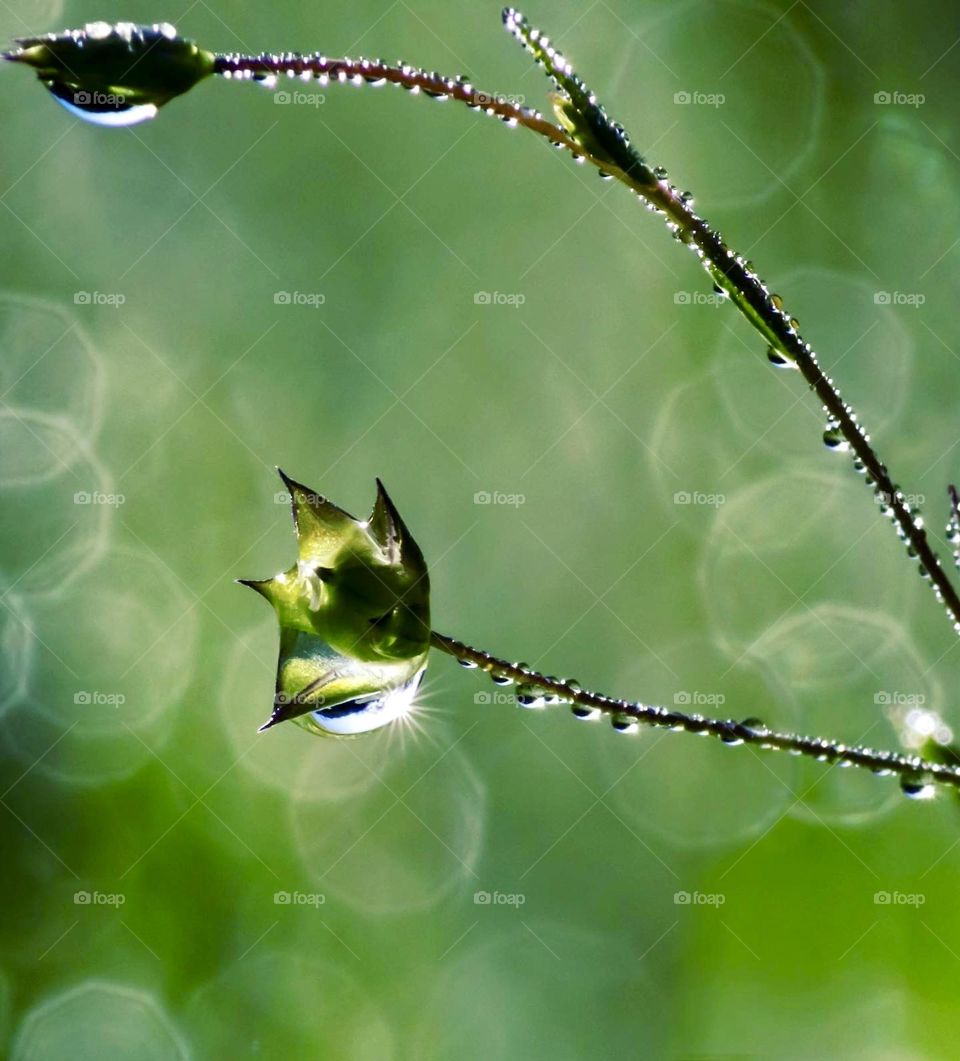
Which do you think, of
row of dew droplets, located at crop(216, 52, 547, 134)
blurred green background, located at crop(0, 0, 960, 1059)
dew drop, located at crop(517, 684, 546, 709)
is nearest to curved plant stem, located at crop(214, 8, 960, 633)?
row of dew droplets, located at crop(216, 52, 547, 134)

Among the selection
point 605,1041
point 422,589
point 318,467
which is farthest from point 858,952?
point 422,589

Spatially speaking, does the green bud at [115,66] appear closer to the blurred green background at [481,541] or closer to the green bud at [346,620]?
the green bud at [346,620]

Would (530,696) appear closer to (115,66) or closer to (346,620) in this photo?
(346,620)

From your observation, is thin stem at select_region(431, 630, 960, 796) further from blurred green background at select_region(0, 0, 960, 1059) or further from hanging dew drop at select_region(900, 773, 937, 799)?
blurred green background at select_region(0, 0, 960, 1059)

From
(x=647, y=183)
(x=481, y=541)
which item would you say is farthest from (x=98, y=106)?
(x=481, y=541)

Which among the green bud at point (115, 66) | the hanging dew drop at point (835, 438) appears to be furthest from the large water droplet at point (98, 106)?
the hanging dew drop at point (835, 438)

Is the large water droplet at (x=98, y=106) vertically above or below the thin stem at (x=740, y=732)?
above

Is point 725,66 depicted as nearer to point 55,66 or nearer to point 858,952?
point 858,952
